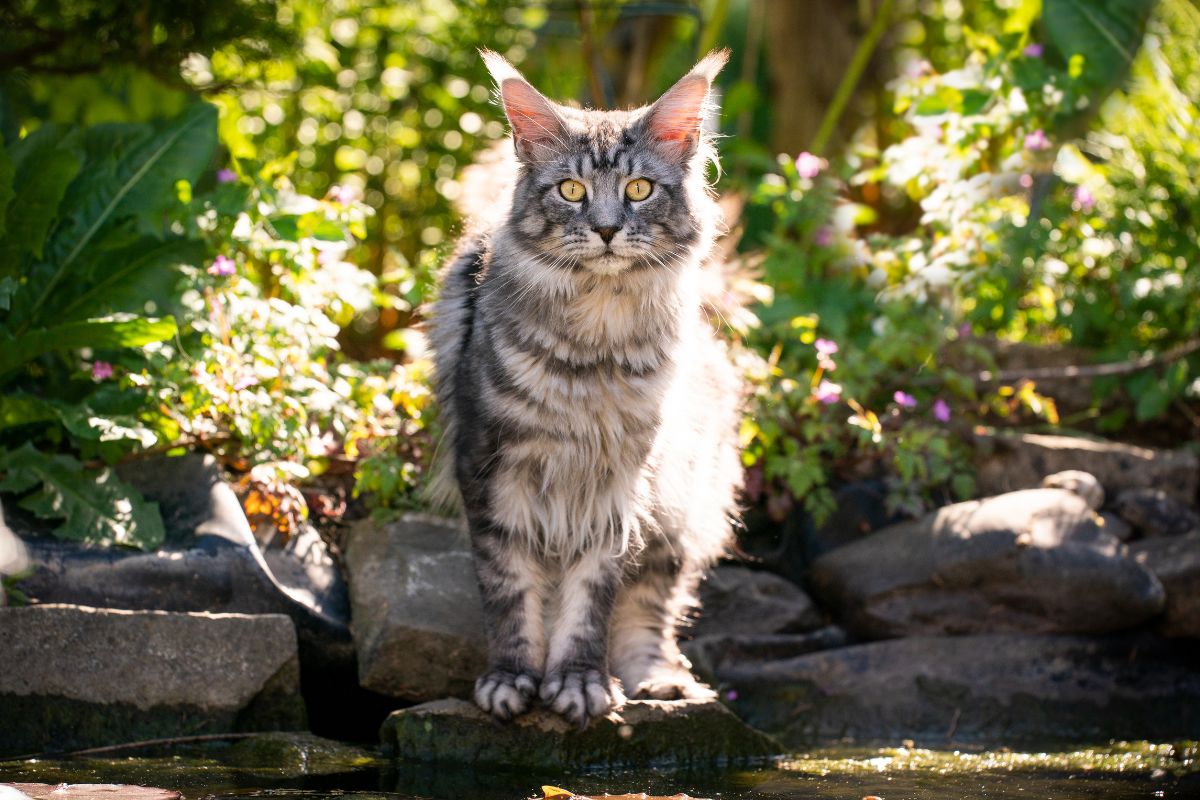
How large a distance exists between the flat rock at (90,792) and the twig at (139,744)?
17.8 inches

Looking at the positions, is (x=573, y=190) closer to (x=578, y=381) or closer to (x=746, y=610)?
(x=578, y=381)

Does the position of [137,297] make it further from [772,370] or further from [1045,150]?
[1045,150]

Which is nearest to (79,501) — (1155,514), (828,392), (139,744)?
(139,744)

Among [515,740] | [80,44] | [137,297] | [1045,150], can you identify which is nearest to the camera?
[515,740]

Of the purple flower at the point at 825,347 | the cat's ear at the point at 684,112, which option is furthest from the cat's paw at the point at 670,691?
the purple flower at the point at 825,347

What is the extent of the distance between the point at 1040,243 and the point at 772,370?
45.8 inches

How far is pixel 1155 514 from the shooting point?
465 cm

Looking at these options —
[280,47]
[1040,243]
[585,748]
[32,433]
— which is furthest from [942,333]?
[32,433]

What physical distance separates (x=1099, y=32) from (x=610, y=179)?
9.43 ft

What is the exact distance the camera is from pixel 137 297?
13.0 ft

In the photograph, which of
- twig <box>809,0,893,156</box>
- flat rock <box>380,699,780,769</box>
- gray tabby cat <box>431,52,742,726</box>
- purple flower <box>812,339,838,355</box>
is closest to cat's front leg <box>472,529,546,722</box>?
gray tabby cat <box>431,52,742,726</box>

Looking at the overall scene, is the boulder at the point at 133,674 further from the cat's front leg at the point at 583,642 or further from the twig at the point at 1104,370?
the twig at the point at 1104,370

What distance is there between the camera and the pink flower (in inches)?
176

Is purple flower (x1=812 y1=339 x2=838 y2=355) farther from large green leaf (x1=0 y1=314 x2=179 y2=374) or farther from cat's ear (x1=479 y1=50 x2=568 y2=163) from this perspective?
large green leaf (x1=0 y1=314 x2=179 y2=374)
